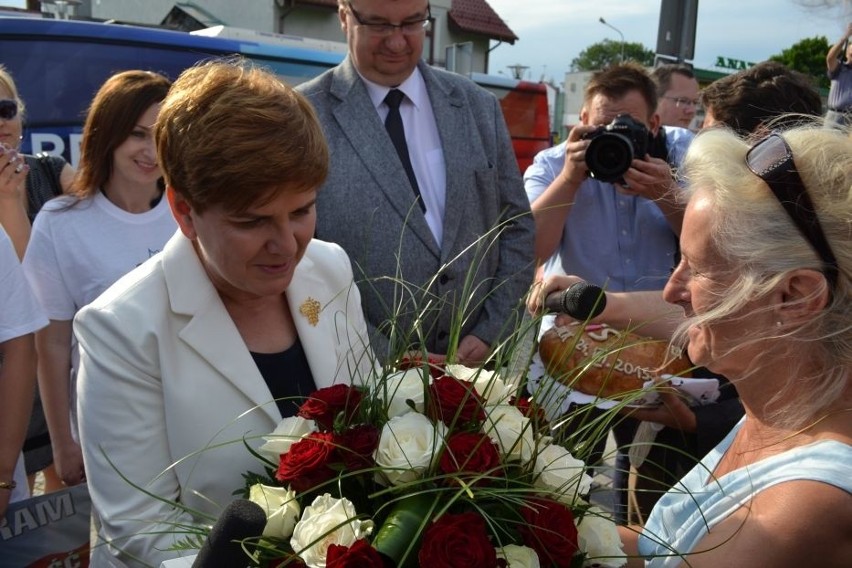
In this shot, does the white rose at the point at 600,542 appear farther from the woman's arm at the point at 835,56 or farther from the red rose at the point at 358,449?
the woman's arm at the point at 835,56

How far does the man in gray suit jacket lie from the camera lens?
26 cm

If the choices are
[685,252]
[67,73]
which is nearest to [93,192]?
[685,252]

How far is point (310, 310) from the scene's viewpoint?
70.0 inches

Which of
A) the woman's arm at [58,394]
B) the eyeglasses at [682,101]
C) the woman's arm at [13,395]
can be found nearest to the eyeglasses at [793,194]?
the woman's arm at [13,395]

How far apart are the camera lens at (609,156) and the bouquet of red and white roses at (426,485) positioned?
163cm

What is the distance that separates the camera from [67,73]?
5.79m

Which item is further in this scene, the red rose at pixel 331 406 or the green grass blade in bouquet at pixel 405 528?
the red rose at pixel 331 406

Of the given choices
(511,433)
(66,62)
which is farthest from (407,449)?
(66,62)

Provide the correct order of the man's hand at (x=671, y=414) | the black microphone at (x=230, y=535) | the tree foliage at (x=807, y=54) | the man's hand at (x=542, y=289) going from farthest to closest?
the tree foliage at (x=807, y=54)
the man's hand at (x=671, y=414)
the man's hand at (x=542, y=289)
the black microphone at (x=230, y=535)

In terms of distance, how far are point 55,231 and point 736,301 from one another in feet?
7.01

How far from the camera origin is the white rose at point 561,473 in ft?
3.74

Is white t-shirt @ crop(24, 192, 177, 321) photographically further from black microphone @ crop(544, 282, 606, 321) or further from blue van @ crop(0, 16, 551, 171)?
blue van @ crop(0, 16, 551, 171)

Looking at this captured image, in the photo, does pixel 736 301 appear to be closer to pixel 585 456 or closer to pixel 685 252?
pixel 685 252

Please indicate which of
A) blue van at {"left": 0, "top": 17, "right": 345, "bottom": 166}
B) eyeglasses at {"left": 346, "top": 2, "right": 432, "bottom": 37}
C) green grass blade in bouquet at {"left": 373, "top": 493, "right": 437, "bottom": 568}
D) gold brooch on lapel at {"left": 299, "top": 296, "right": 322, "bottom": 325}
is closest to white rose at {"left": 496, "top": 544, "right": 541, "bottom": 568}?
green grass blade in bouquet at {"left": 373, "top": 493, "right": 437, "bottom": 568}
